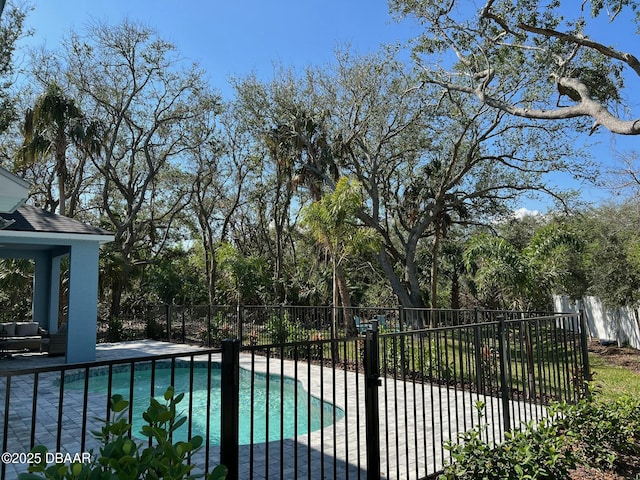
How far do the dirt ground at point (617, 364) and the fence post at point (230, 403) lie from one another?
2.91 meters

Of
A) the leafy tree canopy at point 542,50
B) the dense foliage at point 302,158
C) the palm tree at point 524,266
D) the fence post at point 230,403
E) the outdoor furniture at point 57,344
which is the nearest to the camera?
the fence post at point 230,403

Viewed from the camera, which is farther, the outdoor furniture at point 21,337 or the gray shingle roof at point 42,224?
the outdoor furniture at point 21,337

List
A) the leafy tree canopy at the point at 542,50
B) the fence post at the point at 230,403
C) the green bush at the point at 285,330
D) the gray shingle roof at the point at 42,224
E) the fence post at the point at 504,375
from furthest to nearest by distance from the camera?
the green bush at the point at 285,330 → the gray shingle roof at the point at 42,224 → the leafy tree canopy at the point at 542,50 → the fence post at the point at 504,375 → the fence post at the point at 230,403

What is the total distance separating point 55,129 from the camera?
1447 centimetres

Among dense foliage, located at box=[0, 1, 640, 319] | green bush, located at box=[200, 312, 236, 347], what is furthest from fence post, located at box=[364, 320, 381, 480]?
green bush, located at box=[200, 312, 236, 347]

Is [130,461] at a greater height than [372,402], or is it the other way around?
[130,461]

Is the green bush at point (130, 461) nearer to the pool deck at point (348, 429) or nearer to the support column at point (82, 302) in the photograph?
the pool deck at point (348, 429)

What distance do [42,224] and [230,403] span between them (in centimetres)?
1010

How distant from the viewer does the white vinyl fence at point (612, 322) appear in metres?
13.4

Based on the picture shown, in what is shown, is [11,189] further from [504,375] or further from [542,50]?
[542,50]

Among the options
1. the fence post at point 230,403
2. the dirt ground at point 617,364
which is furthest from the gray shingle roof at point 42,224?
the dirt ground at point 617,364

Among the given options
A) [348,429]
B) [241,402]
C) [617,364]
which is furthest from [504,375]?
[617,364]

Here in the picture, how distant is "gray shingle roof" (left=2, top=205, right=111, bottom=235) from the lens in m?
9.73

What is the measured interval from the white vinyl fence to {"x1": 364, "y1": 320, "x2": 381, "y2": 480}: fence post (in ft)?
40.6
